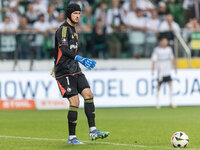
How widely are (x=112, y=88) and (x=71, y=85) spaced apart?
10024 mm

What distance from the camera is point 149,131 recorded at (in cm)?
1171

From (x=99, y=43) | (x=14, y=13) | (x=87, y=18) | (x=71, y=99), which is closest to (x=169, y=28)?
(x=99, y=43)

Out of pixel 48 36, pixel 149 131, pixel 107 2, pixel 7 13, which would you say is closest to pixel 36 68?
pixel 48 36

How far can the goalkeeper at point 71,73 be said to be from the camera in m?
9.25

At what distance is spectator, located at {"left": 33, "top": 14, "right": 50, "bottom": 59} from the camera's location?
759 inches

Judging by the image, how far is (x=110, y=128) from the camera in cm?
1248

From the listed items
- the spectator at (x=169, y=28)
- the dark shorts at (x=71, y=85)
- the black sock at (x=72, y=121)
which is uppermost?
the spectator at (x=169, y=28)

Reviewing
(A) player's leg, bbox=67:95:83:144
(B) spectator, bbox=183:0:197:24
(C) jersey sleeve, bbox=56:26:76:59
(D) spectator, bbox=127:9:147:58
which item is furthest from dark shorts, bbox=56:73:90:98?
(B) spectator, bbox=183:0:197:24

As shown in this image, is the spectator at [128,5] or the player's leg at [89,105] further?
the spectator at [128,5]

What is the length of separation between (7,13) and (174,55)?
637 centimetres

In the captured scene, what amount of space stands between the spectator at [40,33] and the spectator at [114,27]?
230 cm

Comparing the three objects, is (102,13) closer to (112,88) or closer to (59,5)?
(59,5)

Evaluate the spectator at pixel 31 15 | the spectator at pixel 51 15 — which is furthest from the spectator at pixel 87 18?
the spectator at pixel 31 15

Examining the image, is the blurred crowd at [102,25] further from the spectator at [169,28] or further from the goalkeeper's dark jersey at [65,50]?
the goalkeeper's dark jersey at [65,50]
